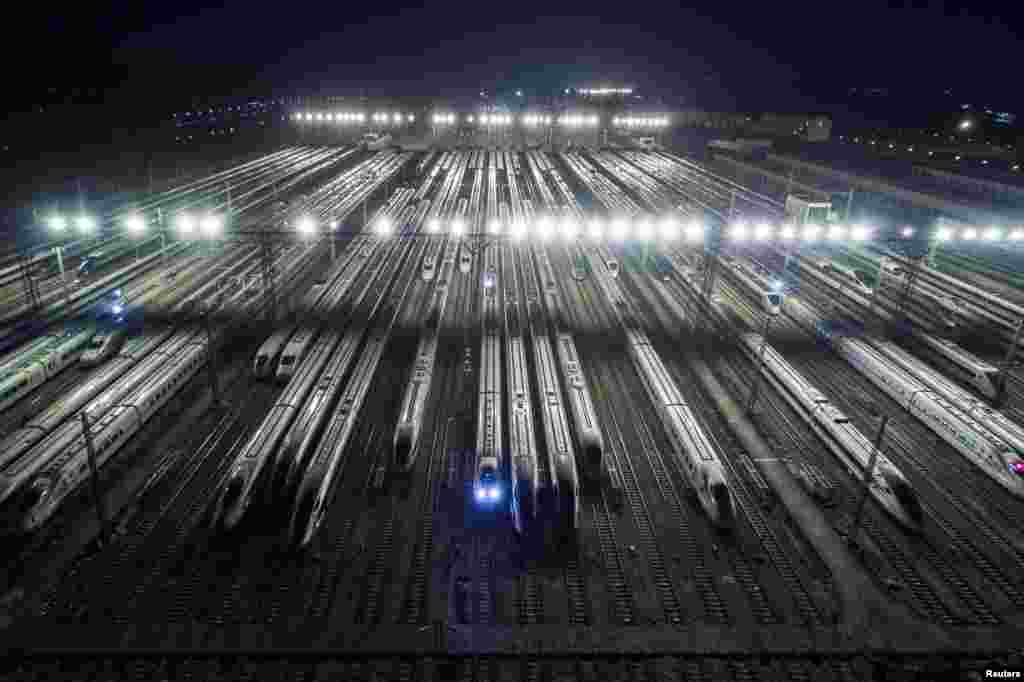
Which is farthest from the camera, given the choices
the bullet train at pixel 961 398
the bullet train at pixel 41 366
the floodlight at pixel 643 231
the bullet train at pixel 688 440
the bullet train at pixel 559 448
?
the floodlight at pixel 643 231

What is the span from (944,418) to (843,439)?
455 centimetres

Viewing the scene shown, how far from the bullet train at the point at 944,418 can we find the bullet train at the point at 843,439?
2937mm

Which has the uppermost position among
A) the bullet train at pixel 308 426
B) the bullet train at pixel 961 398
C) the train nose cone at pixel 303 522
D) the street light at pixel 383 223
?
the street light at pixel 383 223

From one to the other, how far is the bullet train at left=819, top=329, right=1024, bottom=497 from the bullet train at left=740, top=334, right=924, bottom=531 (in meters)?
2.94

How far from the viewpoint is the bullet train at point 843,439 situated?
1730cm

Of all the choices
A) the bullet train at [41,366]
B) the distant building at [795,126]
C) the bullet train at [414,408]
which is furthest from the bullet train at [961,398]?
the distant building at [795,126]

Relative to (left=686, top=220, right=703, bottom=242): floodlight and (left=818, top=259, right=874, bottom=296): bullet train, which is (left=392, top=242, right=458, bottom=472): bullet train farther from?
(left=818, top=259, right=874, bottom=296): bullet train

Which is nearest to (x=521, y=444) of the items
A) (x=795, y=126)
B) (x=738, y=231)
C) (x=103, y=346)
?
(x=738, y=231)

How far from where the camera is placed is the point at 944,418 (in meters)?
21.3

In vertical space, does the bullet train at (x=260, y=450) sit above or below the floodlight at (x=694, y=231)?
below

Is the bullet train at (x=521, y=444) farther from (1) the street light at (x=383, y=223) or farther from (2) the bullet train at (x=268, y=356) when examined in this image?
(1) the street light at (x=383, y=223)

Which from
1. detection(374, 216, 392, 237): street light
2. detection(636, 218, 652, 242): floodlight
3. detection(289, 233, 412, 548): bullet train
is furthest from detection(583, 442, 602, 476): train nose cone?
detection(374, 216, 392, 237): street light

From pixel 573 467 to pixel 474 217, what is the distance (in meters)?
33.6

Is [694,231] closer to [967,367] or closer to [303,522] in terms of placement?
[967,367]
